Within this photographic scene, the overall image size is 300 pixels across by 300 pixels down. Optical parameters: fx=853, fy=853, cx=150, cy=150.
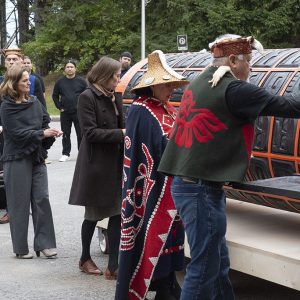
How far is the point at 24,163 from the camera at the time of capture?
7137 millimetres

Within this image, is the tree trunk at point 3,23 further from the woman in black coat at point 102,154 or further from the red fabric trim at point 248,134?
the red fabric trim at point 248,134

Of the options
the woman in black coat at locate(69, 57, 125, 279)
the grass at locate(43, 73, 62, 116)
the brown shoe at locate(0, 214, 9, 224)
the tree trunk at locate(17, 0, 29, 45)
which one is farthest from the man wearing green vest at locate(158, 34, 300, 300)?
the tree trunk at locate(17, 0, 29, 45)

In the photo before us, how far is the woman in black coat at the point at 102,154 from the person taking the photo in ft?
20.5

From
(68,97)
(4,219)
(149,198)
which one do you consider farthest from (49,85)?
(149,198)

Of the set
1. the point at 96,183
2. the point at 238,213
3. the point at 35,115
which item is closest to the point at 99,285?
the point at 96,183

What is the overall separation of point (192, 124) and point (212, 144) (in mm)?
158

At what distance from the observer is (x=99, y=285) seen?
6.31 m

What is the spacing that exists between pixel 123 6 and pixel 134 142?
101 ft

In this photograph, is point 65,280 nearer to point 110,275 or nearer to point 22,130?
point 110,275

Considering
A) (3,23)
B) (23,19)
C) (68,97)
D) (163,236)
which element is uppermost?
(23,19)

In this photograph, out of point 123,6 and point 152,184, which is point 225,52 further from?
point 123,6

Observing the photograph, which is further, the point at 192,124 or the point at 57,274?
the point at 57,274

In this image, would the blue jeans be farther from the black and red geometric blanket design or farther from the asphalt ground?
the asphalt ground

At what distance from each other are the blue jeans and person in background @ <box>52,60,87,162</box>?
380 inches
